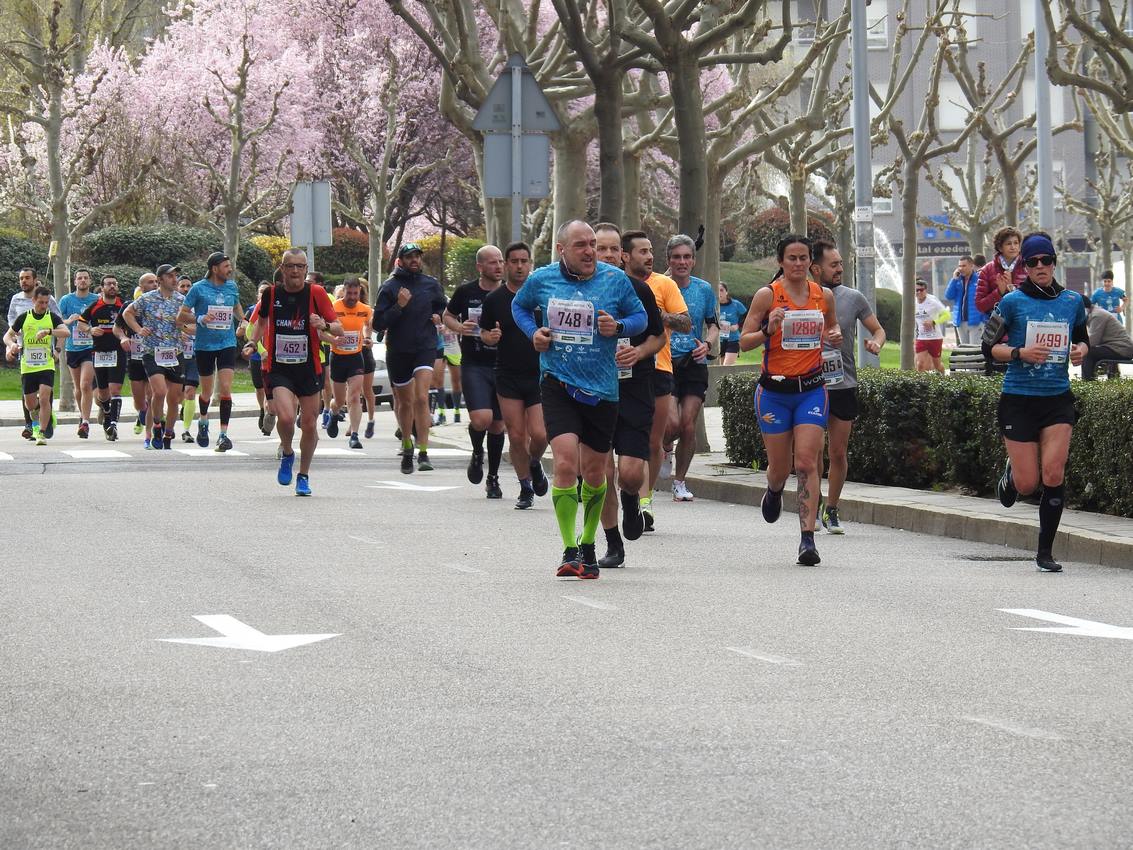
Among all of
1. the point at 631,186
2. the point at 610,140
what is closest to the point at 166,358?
the point at 610,140

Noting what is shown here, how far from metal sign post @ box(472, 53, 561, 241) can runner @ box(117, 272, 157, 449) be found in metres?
5.51

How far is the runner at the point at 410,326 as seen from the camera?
710 inches

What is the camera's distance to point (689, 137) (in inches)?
792

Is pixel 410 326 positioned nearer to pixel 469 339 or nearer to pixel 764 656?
pixel 469 339

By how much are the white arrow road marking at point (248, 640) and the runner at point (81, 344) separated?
16.4 metres

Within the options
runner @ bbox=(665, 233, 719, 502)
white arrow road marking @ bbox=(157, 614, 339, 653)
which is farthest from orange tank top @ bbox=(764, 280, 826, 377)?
white arrow road marking @ bbox=(157, 614, 339, 653)

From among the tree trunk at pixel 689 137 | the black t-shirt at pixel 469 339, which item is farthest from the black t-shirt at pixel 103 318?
the black t-shirt at pixel 469 339

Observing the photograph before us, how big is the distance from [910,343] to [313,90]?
27596 millimetres

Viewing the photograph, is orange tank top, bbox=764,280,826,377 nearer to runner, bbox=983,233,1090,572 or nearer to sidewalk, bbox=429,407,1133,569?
runner, bbox=983,233,1090,572

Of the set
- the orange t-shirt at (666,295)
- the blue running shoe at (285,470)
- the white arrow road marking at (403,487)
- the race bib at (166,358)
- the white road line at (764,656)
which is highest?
the orange t-shirt at (666,295)

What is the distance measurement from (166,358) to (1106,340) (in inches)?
381

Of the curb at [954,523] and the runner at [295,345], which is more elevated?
the runner at [295,345]

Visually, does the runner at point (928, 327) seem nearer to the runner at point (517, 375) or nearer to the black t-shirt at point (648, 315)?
the runner at point (517, 375)

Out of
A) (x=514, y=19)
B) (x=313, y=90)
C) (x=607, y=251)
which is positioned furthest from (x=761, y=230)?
(x=607, y=251)
